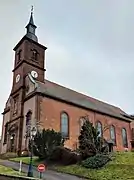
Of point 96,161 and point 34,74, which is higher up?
point 34,74

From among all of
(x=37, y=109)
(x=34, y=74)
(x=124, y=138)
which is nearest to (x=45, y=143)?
(x=37, y=109)

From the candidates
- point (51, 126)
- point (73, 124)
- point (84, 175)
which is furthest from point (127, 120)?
point (84, 175)

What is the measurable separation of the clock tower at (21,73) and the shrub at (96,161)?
15668mm

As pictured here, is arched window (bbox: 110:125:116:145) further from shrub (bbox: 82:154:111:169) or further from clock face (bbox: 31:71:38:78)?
shrub (bbox: 82:154:111:169)

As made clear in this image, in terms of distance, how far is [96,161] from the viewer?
20.4m

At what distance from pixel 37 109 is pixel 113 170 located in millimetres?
17055

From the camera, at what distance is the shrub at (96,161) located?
65.4ft

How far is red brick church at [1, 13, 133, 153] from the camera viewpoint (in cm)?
3441

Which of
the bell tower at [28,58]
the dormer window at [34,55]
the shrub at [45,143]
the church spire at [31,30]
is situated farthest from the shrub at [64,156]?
the church spire at [31,30]

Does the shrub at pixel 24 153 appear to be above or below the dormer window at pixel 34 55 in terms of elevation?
below

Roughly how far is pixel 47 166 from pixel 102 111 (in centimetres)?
2224

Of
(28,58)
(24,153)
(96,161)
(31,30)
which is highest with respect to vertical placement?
(31,30)

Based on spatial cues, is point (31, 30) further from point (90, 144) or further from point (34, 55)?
point (90, 144)

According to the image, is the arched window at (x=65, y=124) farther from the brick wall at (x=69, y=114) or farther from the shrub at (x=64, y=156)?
the shrub at (x=64, y=156)
